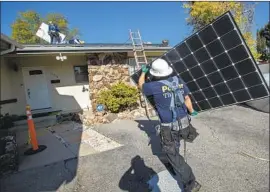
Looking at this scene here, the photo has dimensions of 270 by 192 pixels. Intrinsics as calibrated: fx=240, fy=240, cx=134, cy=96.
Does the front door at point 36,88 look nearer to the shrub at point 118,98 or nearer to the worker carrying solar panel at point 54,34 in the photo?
the worker carrying solar panel at point 54,34

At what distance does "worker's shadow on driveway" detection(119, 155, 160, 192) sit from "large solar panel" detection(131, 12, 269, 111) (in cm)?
171

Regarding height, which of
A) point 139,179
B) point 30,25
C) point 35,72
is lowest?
point 139,179

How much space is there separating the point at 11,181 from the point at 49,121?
526 cm

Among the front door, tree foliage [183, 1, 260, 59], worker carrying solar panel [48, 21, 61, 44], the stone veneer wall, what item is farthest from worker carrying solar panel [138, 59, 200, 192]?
tree foliage [183, 1, 260, 59]

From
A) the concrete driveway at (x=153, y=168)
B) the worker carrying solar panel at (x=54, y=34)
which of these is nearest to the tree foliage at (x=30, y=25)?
the worker carrying solar panel at (x=54, y=34)

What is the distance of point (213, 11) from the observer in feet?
58.3

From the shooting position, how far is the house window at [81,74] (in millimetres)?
11633

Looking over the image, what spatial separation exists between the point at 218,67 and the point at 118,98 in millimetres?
5731

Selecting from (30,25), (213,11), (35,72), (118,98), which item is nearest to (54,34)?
(35,72)

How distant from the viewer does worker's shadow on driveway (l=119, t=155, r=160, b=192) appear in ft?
13.5

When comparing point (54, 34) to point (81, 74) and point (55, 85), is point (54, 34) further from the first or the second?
point (55, 85)

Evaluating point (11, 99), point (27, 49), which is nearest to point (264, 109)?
point (27, 49)

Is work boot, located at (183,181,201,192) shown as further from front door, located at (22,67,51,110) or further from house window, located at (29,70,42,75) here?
house window, located at (29,70,42,75)

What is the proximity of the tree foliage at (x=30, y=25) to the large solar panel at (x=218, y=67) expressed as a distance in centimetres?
3003
